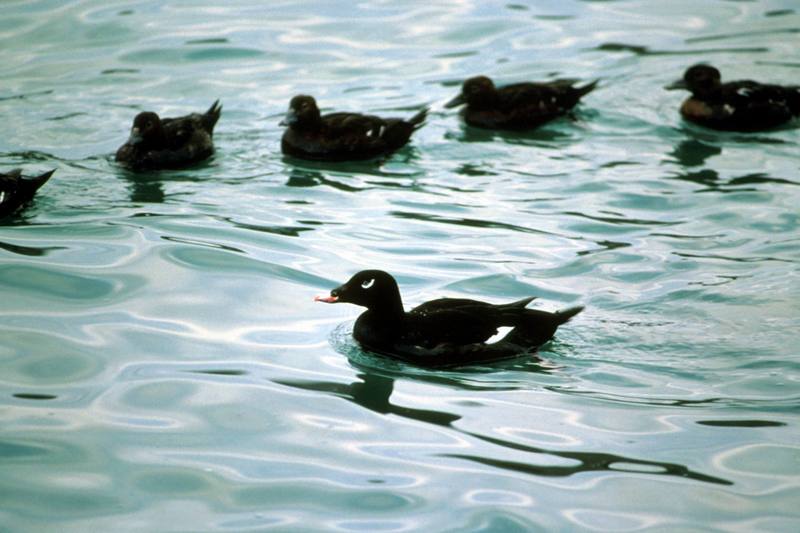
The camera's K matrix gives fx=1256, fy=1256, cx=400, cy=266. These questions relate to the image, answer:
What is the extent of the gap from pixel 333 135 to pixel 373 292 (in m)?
5.75

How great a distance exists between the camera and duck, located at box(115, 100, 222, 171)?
1319cm

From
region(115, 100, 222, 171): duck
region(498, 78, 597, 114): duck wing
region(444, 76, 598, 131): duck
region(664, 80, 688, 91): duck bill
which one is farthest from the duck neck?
region(664, 80, 688, 91): duck bill

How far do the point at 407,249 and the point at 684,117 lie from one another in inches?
230

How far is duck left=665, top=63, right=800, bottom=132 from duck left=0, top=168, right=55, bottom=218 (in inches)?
313

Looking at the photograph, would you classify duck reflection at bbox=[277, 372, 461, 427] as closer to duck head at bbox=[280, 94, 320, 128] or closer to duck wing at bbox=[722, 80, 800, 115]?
duck head at bbox=[280, 94, 320, 128]

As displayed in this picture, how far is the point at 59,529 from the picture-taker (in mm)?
6102

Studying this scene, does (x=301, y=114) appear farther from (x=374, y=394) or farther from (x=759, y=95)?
(x=374, y=394)

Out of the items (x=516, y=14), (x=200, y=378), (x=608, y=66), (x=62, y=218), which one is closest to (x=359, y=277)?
(x=200, y=378)

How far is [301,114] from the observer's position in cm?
1404

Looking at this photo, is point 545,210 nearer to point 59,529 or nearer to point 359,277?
point 359,277

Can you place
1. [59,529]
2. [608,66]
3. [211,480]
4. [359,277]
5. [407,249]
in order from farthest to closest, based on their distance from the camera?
[608,66] → [407,249] → [359,277] → [211,480] → [59,529]

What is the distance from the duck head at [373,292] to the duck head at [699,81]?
26.1 ft

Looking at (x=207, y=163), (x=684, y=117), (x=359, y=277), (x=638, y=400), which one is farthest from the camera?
(x=684, y=117)

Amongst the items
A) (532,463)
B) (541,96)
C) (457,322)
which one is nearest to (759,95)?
(541,96)
